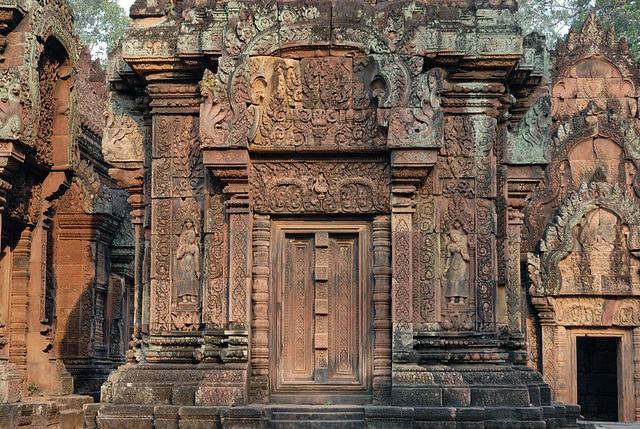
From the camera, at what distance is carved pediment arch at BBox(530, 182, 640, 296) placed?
17469mm

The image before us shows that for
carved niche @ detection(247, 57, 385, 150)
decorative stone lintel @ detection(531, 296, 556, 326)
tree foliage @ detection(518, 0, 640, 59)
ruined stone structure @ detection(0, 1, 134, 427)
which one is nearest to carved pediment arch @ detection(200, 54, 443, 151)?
carved niche @ detection(247, 57, 385, 150)

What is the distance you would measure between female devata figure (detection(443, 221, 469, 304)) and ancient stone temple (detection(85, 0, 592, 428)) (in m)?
0.02

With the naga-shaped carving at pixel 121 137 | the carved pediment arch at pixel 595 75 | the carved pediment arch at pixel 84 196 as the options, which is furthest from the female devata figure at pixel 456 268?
the carved pediment arch at pixel 595 75

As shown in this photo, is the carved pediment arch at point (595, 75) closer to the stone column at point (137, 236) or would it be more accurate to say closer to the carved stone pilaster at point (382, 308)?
the carved stone pilaster at point (382, 308)

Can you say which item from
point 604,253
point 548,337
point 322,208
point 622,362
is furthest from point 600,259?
point 322,208

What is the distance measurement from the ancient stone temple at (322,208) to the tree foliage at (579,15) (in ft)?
62.6

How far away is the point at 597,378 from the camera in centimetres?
Result: 2059

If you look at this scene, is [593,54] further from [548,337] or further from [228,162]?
[228,162]

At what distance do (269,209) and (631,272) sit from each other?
961 cm

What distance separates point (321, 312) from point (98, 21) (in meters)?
28.8

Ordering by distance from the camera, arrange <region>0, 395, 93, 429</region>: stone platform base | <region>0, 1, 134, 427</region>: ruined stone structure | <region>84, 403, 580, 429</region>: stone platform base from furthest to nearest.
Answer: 1. <region>0, 1, 134, 427</region>: ruined stone structure
2. <region>0, 395, 93, 429</region>: stone platform base
3. <region>84, 403, 580, 429</region>: stone platform base

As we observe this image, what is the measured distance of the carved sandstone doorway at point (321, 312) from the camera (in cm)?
976

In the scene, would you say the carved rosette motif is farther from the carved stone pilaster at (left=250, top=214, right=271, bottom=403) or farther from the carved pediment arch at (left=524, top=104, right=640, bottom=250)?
the carved pediment arch at (left=524, top=104, right=640, bottom=250)

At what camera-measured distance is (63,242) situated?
16.0 m
